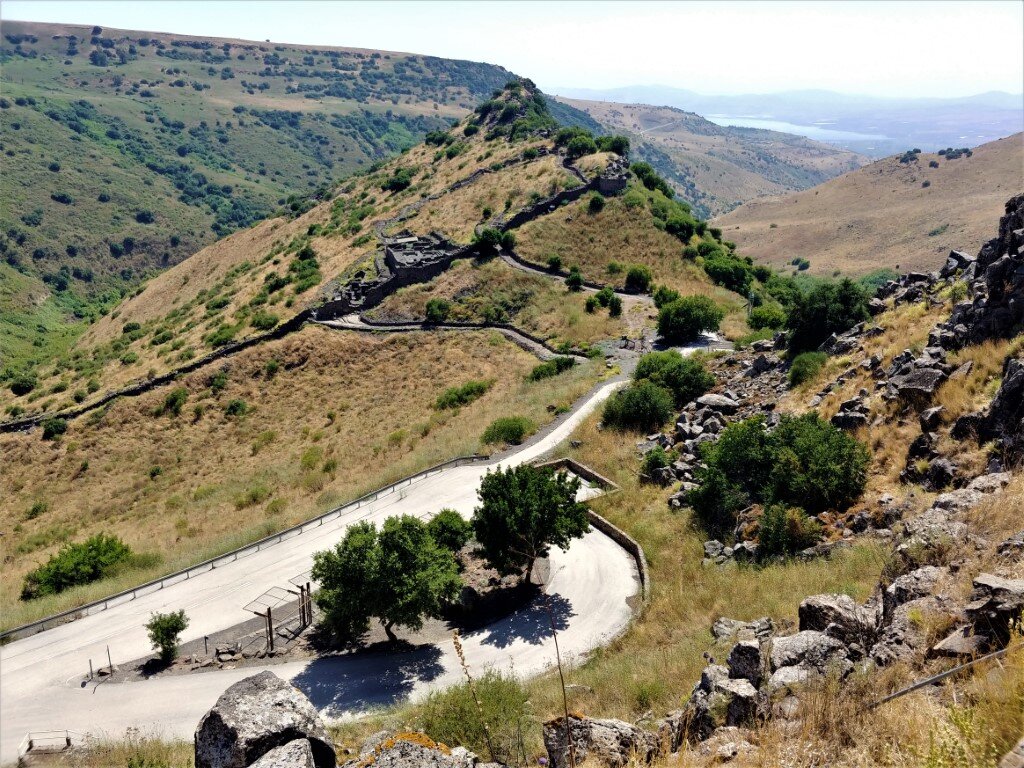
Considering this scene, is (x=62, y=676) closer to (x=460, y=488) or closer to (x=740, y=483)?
(x=460, y=488)

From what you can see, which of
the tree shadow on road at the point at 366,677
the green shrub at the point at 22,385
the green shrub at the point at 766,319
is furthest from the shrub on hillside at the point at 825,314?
the green shrub at the point at 22,385

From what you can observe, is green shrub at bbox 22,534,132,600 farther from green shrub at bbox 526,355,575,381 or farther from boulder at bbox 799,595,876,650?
boulder at bbox 799,595,876,650

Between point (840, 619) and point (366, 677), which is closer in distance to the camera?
point (840, 619)

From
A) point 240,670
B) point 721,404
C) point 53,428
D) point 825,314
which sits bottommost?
point 53,428

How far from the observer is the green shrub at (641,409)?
94.8 feet

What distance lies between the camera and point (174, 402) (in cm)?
4650

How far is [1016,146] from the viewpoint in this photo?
492 ft

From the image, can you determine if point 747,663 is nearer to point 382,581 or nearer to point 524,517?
point 382,581

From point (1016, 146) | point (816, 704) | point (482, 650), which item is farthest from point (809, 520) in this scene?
point (1016, 146)

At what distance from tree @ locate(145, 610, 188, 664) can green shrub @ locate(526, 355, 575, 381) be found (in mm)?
26652

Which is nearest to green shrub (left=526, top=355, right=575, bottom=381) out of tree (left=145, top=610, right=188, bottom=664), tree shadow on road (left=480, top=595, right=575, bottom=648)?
tree shadow on road (left=480, top=595, right=575, bottom=648)

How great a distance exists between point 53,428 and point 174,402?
306 inches

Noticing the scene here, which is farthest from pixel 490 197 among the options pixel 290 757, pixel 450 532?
pixel 290 757

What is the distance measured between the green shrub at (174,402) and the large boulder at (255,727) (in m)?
42.6
